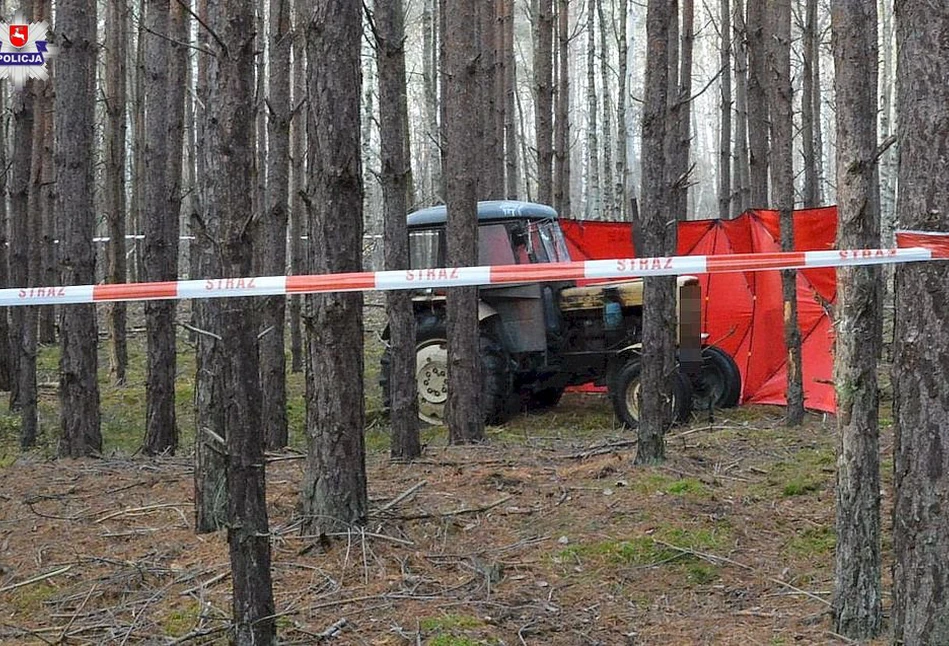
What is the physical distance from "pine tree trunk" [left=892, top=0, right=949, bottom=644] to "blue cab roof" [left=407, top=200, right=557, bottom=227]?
786 cm

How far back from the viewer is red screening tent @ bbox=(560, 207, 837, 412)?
1202 centimetres

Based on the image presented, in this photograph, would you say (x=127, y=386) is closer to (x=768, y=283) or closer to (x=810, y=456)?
(x=768, y=283)

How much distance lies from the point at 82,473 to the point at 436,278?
14.9ft

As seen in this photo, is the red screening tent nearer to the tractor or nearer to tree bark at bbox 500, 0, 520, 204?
the tractor

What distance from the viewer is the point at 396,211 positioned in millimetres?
8648

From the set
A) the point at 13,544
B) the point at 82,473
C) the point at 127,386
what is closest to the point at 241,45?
the point at 13,544

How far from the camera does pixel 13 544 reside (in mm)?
6289

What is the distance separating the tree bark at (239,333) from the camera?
423cm

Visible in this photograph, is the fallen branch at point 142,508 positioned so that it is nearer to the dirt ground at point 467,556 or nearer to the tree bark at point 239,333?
the dirt ground at point 467,556

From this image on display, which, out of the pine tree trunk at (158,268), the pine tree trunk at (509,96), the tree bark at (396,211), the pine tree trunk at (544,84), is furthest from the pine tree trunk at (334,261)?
the pine tree trunk at (509,96)

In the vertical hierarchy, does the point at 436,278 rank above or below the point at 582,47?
below

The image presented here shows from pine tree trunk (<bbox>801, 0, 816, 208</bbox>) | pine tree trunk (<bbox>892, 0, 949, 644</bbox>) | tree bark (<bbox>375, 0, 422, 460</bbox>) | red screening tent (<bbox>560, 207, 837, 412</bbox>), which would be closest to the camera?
pine tree trunk (<bbox>892, 0, 949, 644</bbox>)

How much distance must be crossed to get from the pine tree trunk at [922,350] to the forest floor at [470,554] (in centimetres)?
103

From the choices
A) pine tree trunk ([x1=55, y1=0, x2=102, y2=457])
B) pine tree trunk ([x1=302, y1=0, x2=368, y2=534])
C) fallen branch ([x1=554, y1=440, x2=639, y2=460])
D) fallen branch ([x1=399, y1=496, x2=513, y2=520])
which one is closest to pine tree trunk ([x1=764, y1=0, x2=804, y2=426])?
fallen branch ([x1=554, y1=440, x2=639, y2=460])
